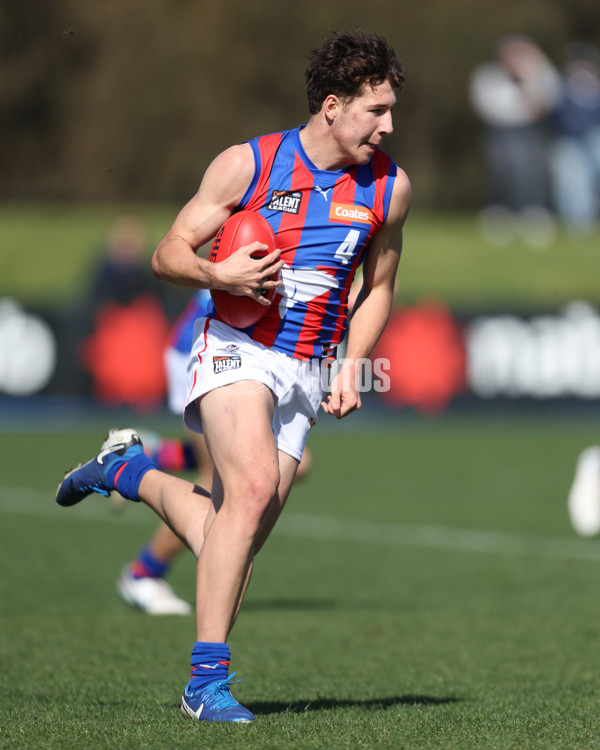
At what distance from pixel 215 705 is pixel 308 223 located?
1736 mm

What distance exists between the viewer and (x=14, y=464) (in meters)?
14.5

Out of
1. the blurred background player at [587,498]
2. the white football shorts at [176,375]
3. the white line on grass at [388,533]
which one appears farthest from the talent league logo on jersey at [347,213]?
the blurred background player at [587,498]

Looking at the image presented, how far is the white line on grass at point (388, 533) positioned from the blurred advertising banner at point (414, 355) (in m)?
5.48

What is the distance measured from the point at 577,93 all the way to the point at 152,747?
22.4 meters

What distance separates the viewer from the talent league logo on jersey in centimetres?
498

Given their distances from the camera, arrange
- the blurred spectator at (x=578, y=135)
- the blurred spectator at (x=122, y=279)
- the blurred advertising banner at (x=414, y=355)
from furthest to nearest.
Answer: the blurred spectator at (x=578, y=135) → the blurred spectator at (x=122, y=279) → the blurred advertising banner at (x=414, y=355)

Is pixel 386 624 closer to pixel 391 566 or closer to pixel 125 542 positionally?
pixel 391 566

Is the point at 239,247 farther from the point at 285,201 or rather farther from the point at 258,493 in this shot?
the point at 258,493

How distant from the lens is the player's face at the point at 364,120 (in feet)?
16.0

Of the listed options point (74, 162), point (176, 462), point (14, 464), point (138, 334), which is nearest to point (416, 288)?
point (138, 334)

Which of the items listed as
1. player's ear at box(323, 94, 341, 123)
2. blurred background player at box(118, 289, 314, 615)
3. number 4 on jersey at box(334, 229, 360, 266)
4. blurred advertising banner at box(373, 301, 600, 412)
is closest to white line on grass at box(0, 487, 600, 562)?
blurred background player at box(118, 289, 314, 615)

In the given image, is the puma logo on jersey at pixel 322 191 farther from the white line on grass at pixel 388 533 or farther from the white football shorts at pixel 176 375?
the white line on grass at pixel 388 533

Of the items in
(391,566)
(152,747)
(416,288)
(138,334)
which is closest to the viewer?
(152,747)

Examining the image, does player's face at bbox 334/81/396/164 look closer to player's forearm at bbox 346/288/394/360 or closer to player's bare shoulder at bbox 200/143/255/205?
player's bare shoulder at bbox 200/143/255/205
